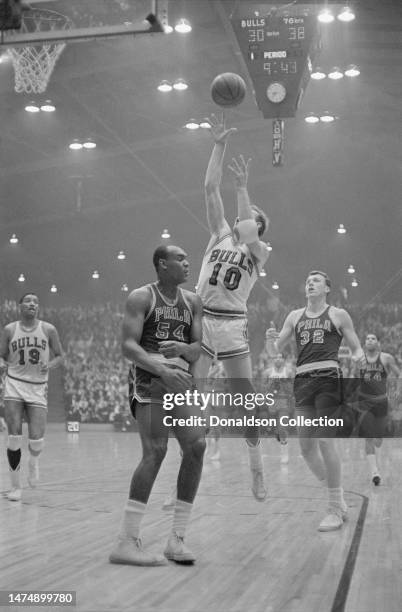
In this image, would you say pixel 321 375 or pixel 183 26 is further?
pixel 183 26

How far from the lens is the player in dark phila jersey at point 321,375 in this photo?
223 inches

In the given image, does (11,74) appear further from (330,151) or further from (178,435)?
(178,435)

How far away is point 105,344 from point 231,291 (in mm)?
18197

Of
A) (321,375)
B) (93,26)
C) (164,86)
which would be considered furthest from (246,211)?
(164,86)

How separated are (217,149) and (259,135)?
15.7 meters

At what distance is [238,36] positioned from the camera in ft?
45.8

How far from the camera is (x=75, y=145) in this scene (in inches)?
885

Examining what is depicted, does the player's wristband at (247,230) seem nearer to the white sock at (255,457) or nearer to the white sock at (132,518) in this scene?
the white sock at (255,457)

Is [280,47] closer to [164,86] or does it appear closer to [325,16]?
[325,16]

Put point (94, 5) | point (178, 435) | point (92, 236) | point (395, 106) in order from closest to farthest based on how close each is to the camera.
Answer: point (178, 435)
point (94, 5)
point (395, 106)
point (92, 236)

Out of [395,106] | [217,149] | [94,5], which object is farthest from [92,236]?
[217,149]

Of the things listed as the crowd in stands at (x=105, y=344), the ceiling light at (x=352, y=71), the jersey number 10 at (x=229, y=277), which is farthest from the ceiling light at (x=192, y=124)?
the jersey number 10 at (x=229, y=277)

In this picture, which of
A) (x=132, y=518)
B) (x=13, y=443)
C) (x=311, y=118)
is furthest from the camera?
(x=311, y=118)

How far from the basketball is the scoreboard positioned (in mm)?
7166
